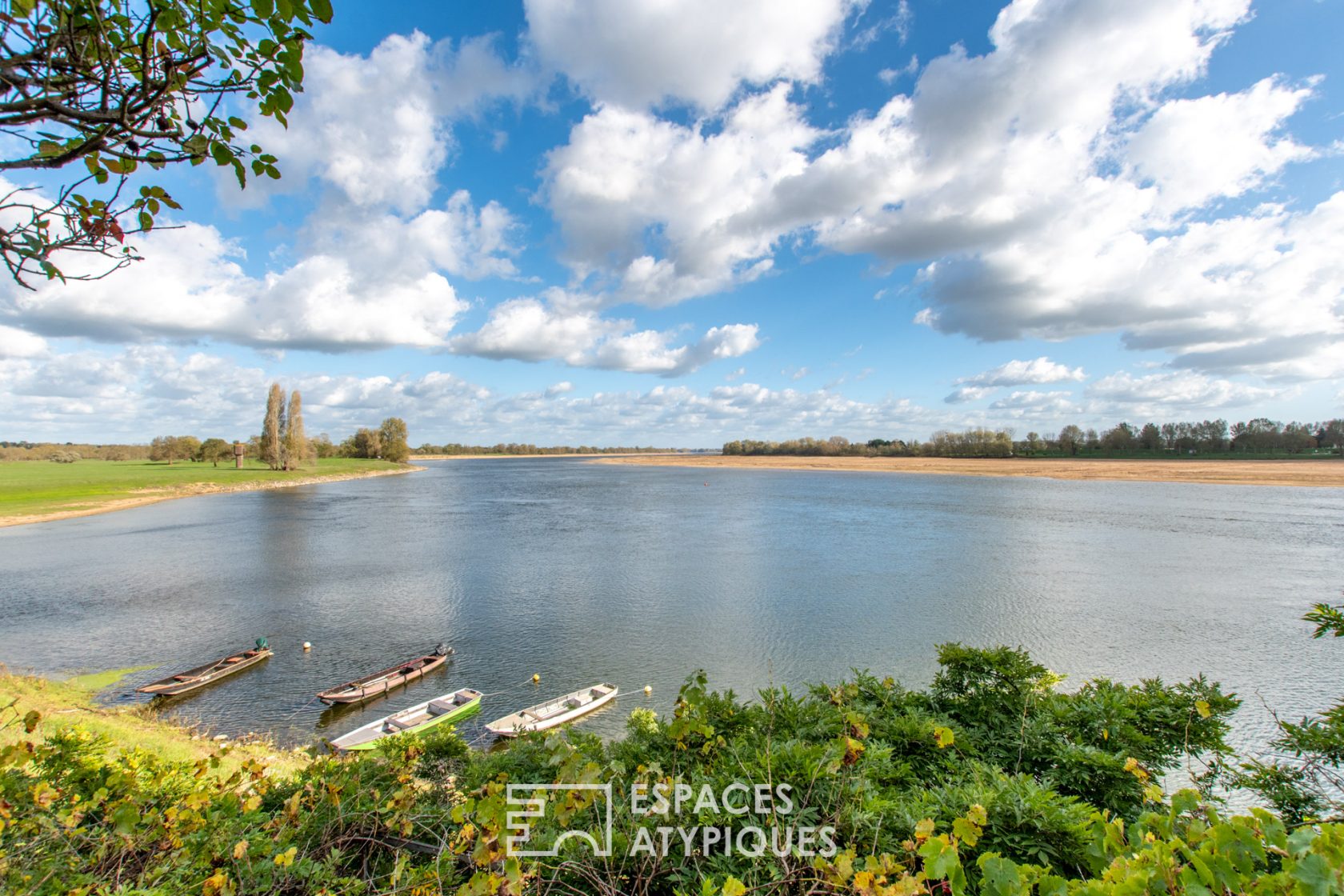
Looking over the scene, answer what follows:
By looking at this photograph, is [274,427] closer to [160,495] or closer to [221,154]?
[160,495]

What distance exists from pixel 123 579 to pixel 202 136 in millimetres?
37070

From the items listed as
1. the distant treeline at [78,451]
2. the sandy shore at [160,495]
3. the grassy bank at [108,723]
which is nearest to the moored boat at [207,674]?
the grassy bank at [108,723]

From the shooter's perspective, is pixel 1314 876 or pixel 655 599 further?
pixel 655 599

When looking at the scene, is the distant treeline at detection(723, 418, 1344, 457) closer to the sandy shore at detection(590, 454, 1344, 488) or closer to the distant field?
the sandy shore at detection(590, 454, 1344, 488)

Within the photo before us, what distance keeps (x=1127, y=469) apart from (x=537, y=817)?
128484mm

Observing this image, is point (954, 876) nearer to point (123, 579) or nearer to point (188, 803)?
point (188, 803)

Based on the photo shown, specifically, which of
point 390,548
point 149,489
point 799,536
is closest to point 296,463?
point 149,489

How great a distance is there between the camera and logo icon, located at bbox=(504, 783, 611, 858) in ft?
9.03

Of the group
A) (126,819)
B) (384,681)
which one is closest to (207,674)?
(384,681)

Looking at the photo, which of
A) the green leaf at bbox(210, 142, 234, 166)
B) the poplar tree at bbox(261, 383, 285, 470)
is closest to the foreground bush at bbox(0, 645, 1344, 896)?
the green leaf at bbox(210, 142, 234, 166)

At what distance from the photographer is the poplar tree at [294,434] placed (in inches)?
4136

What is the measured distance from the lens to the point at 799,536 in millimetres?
40625

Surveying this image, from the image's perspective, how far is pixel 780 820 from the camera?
12.5 feet

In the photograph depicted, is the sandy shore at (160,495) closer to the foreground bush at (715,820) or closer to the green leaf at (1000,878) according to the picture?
the foreground bush at (715,820)
